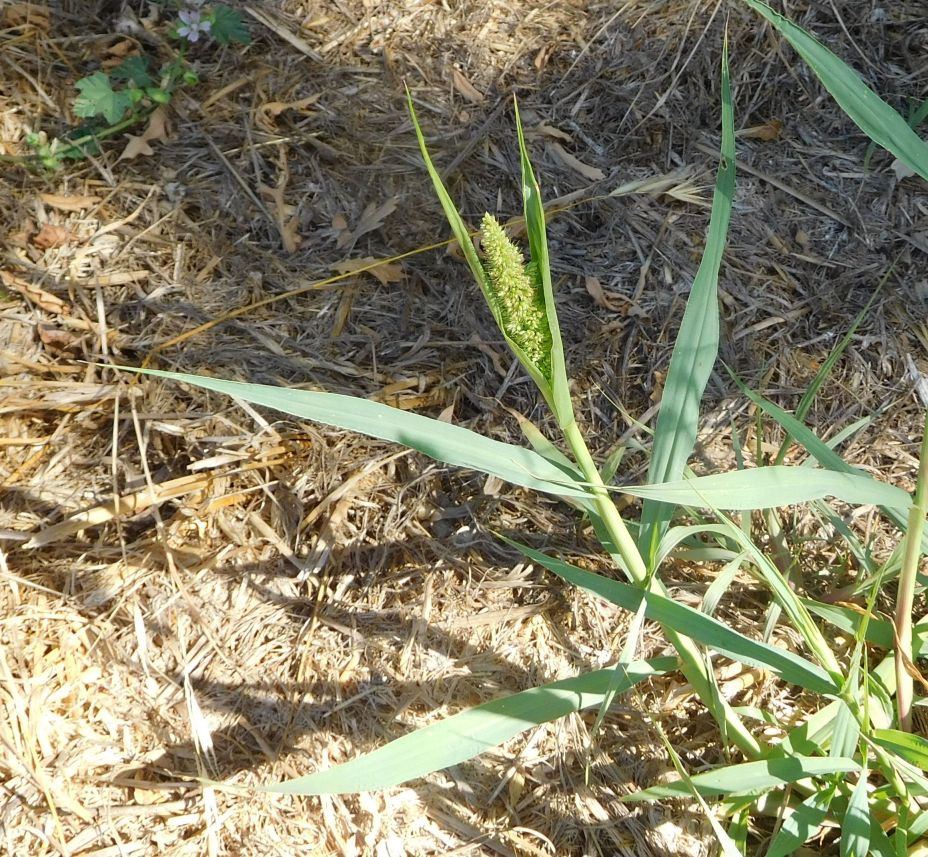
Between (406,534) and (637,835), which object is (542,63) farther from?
(637,835)

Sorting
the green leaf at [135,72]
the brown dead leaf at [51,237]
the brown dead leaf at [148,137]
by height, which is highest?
the green leaf at [135,72]

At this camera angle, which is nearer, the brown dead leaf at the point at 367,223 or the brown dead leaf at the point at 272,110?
the brown dead leaf at the point at 367,223

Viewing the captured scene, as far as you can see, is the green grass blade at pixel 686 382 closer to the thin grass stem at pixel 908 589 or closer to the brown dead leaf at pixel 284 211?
the thin grass stem at pixel 908 589

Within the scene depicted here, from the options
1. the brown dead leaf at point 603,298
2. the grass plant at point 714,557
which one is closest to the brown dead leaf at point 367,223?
the brown dead leaf at point 603,298

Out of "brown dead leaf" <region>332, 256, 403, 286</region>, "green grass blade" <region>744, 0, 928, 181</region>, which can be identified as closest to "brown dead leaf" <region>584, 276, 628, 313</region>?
"brown dead leaf" <region>332, 256, 403, 286</region>

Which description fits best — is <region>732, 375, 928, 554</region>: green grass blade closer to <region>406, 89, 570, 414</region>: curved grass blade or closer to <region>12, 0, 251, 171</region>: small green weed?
<region>406, 89, 570, 414</region>: curved grass blade

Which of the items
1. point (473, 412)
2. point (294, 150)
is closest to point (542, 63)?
point (294, 150)
